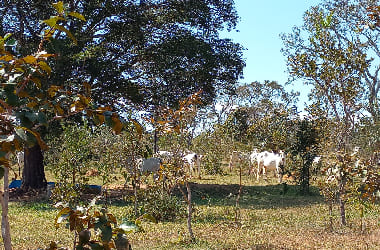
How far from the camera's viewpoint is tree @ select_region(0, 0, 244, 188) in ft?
47.6

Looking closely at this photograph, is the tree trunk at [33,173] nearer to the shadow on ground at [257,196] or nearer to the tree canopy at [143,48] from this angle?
the tree canopy at [143,48]

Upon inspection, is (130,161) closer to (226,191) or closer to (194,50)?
(194,50)

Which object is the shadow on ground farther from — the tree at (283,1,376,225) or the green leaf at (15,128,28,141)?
the green leaf at (15,128,28,141)

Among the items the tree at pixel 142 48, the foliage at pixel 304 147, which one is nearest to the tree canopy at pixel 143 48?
the tree at pixel 142 48

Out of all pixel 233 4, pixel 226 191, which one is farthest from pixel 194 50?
pixel 226 191

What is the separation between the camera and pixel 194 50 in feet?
49.6

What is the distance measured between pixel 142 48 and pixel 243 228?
8.44 m

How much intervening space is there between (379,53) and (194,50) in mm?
13879

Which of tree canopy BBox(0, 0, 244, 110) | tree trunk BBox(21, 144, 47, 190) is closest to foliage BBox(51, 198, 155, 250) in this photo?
tree canopy BBox(0, 0, 244, 110)

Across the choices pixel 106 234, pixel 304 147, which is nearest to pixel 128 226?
pixel 106 234

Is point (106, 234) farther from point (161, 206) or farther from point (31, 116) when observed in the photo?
point (161, 206)

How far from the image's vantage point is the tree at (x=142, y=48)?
14523 mm

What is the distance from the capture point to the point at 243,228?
357 inches

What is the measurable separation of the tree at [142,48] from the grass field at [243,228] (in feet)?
13.2
